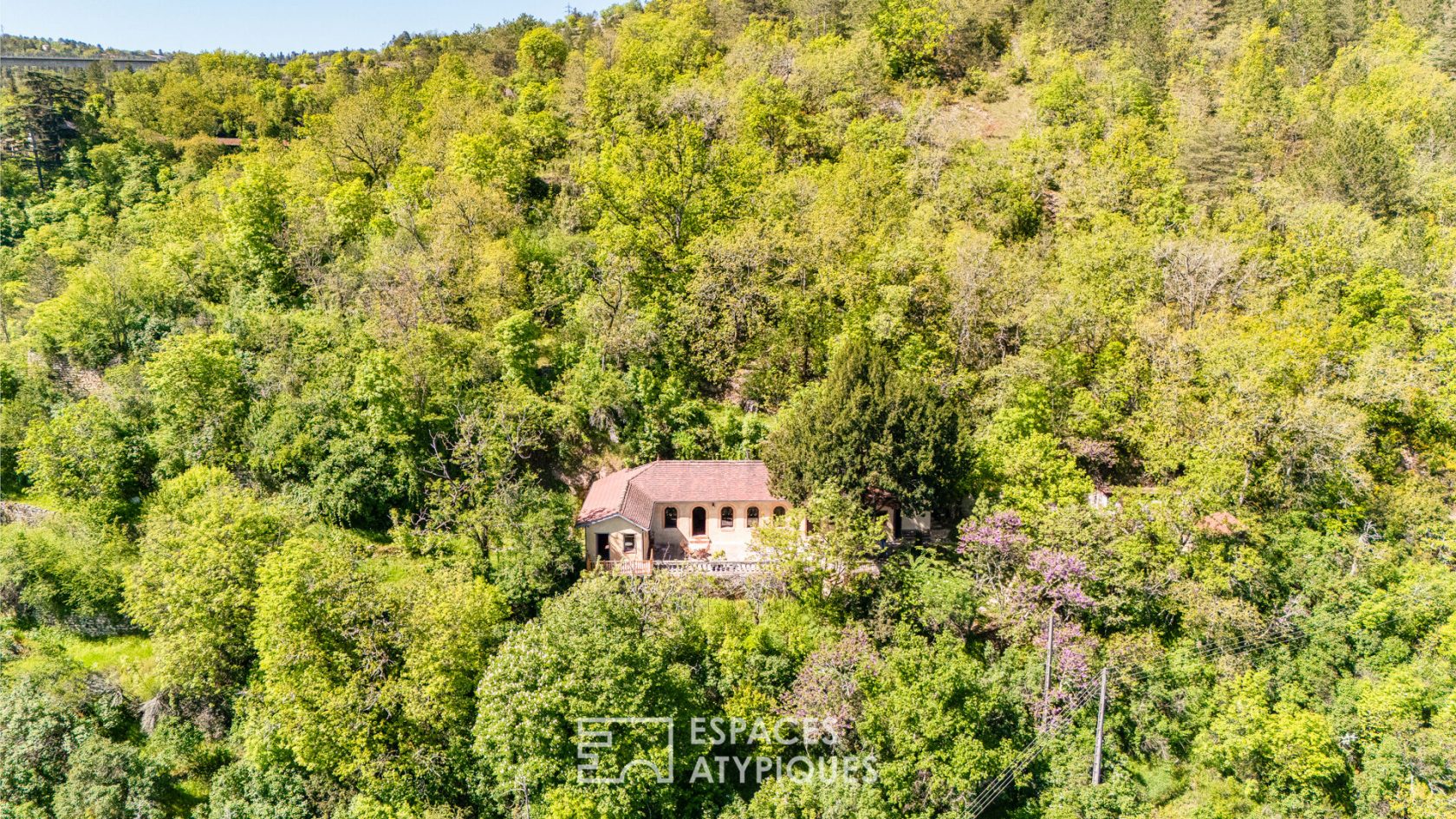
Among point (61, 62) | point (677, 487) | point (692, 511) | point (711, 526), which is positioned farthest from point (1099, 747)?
point (61, 62)

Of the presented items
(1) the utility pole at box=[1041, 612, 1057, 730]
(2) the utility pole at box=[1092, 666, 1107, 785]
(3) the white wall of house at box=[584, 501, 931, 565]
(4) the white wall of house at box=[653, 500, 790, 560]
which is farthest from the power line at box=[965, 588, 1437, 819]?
(4) the white wall of house at box=[653, 500, 790, 560]

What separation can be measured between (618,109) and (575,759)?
46.8m

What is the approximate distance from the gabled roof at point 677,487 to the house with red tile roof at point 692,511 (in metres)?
0.04

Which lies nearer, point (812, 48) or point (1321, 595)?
point (1321, 595)

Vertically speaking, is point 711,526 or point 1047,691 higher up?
point 711,526

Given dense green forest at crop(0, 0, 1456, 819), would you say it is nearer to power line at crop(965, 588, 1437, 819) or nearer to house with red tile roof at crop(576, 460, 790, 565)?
power line at crop(965, 588, 1437, 819)

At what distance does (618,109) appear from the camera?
6038 centimetres

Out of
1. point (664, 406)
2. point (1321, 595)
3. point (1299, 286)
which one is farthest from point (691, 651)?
point (1299, 286)

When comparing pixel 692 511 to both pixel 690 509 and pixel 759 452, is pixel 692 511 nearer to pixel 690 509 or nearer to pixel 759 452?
pixel 690 509

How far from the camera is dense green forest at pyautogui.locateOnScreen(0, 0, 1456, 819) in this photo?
29781 millimetres

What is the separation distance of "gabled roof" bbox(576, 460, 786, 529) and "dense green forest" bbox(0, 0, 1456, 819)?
75.5 inches

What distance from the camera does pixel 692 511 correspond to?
38125 mm

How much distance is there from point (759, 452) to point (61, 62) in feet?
337

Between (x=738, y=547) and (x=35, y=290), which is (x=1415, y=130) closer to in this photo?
(x=738, y=547)
